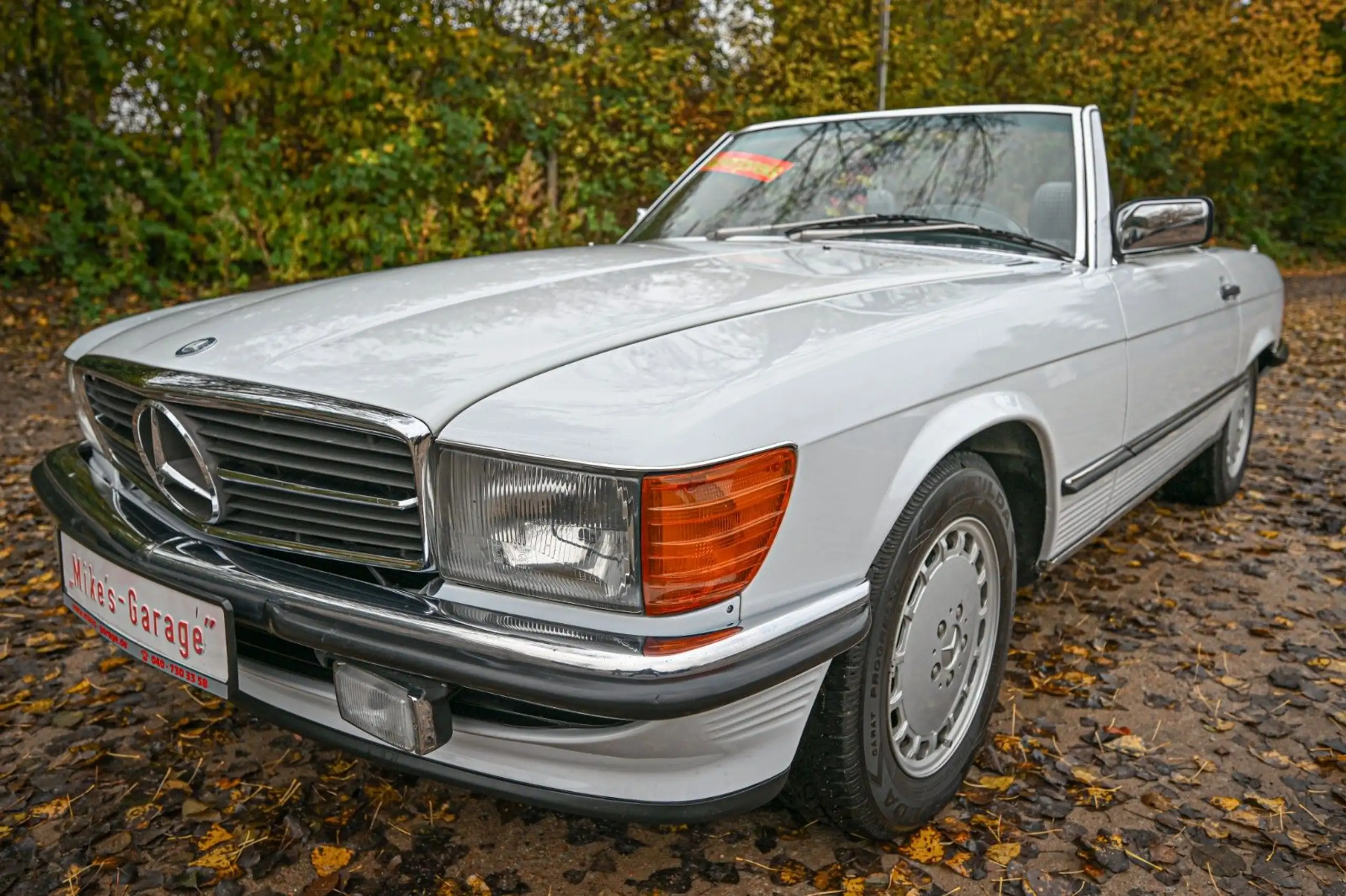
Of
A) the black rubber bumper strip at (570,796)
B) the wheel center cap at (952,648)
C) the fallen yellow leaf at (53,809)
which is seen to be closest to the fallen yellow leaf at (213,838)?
the fallen yellow leaf at (53,809)

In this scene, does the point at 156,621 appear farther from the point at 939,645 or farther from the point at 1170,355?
the point at 1170,355

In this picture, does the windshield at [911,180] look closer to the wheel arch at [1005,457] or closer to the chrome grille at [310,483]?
the wheel arch at [1005,457]

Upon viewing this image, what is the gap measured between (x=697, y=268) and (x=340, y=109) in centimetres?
659

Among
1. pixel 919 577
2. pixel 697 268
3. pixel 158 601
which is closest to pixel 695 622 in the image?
pixel 919 577

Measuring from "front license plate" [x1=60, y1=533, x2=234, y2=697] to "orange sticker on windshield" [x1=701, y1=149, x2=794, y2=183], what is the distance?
2144 mm

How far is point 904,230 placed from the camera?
2.85m

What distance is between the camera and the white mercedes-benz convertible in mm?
1497

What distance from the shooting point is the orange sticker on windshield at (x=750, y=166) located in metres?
3.19

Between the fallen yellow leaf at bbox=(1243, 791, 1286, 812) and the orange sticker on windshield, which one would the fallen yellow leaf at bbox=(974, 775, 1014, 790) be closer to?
the fallen yellow leaf at bbox=(1243, 791, 1286, 812)

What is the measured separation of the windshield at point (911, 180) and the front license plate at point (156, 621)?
6.26 ft

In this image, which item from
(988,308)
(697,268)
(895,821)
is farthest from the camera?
(697,268)

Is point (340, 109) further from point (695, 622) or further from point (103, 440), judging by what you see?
point (695, 622)

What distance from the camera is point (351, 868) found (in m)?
2.03

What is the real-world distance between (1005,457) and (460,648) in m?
1.45
